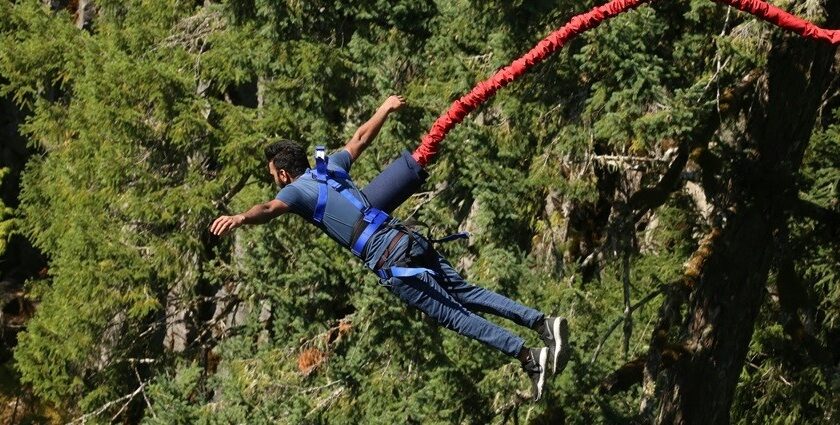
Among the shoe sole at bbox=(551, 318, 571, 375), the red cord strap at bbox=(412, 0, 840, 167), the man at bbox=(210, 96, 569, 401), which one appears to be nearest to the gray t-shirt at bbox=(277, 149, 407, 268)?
the man at bbox=(210, 96, 569, 401)

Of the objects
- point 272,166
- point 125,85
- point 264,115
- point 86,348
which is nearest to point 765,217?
point 272,166

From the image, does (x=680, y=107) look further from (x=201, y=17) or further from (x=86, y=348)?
(x=86, y=348)

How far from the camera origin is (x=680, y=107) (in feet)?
27.9

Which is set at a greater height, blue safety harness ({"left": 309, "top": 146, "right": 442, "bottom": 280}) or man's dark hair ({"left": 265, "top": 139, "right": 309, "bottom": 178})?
man's dark hair ({"left": 265, "top": 139, "right": 309, "bottom": 178})

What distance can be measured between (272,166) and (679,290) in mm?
3070

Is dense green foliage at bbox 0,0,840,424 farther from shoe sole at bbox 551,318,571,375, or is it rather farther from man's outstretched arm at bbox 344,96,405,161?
man's outstretched arm at bbox 344,96,405,161

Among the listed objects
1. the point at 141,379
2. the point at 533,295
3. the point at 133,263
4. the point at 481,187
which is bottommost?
the point at 141,379

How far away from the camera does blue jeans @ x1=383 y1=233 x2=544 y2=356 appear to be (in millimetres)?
6895

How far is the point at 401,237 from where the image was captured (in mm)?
7004

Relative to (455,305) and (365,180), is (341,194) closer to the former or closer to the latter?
(455,305)

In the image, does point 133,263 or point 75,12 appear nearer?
point 133,263

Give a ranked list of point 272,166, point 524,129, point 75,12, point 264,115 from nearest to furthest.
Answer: point 272,166 < point 524,129 < point 264,115 < point 75,12

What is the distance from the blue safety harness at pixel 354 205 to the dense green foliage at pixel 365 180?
2.33 meters

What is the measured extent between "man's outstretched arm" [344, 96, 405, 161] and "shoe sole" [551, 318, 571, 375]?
4.80 feet
